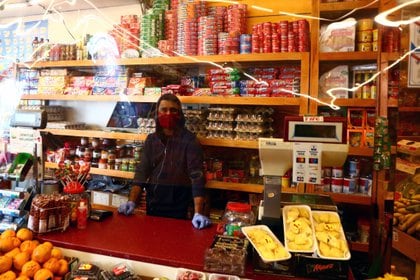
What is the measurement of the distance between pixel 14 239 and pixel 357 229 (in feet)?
7.76

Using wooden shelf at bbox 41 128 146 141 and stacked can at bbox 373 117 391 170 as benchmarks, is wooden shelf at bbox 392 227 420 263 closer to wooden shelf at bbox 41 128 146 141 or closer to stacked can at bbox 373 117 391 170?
stacked can at bbox 373 117 391 170

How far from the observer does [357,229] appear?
261 centimetres

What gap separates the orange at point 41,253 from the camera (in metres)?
1.41

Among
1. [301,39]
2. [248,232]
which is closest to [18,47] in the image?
[301,39]

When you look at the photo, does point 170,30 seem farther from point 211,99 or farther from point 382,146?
point 382,146

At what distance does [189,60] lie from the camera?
111 inches

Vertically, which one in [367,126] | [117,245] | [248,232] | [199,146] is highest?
[367,126]

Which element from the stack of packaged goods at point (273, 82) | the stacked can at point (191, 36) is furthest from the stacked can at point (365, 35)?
the stacked can at point (191, 36)

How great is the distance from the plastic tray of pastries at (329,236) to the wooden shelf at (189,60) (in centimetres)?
147

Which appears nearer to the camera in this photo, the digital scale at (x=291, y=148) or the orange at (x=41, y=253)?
the digital scale at (x=291, y=148)

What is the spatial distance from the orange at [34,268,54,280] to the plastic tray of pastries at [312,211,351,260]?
1072 mm

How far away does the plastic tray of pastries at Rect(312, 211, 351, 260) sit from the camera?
121cm

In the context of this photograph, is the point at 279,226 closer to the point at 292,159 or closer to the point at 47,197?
the point at 292,159

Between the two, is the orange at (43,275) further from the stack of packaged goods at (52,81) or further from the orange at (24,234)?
the stack of packaged goods at (52,81)
